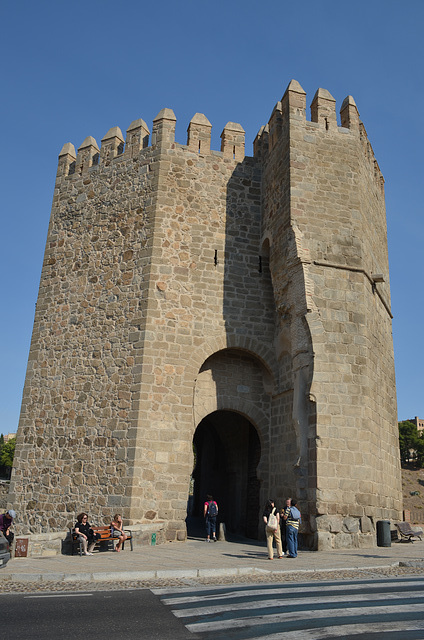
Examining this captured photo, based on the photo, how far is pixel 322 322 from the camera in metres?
11.3

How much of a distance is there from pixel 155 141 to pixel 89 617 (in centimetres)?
1128

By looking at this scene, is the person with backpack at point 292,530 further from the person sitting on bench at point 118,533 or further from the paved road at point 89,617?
the paved road at point 89,617

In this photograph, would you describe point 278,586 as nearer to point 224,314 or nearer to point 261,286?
point 224,314

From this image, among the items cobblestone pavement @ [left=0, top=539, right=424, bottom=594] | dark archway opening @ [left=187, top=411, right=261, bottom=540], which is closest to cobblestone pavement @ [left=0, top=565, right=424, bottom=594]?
cobblestone pavement @ [left=0, top=539, right=424, bottom=594]

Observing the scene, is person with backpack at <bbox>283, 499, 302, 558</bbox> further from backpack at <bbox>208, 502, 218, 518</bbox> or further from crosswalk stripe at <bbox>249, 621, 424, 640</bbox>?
crosswalk stripe at <bbox>249, 621, 424, 640</bbox>

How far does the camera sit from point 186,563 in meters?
8.14

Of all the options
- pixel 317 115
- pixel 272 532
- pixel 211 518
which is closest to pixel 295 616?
pixel 272 532

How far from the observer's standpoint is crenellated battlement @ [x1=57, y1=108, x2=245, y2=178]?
1378 centimetres

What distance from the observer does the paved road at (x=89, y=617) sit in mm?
4234

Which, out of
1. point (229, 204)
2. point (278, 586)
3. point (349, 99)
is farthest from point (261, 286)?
point (278, 586)

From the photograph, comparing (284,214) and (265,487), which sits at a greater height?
(284,214)

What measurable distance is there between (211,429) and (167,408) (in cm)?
556

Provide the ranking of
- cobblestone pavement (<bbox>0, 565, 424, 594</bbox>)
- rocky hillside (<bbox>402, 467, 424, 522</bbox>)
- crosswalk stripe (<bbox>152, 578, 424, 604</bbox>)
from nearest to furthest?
crosswalk stripe (<bbox>152, 578, 424, 604</bbox>)
cobblestone pavement (<bbox>0, 565, 424, 594</bbox>)
rocky hillside (<bbox>402, 467, 424, 522</bbox>)

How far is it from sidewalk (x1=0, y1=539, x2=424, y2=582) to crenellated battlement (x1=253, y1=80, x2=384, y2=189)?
8.99m
